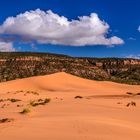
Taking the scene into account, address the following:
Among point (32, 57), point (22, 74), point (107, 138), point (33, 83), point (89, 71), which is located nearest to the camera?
point (107, 138)

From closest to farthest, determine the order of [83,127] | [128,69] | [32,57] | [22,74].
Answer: [83,127] → [22,74] → [32,57] → [128,69]

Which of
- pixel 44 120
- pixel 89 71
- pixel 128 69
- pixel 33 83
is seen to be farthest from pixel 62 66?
pixel 44 120

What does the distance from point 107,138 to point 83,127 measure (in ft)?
5.75

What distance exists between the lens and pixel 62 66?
96.2 m

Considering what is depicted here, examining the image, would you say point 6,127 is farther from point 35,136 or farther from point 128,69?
point 128,69

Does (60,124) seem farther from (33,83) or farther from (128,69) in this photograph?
(128,69)

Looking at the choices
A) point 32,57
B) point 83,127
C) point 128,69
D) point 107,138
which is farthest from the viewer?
point 128,69

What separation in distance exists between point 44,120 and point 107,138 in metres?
3.67

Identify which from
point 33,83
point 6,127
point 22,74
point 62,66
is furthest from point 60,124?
point 62,66

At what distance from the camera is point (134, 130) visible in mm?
11297

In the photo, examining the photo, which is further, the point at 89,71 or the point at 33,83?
the point at 89,71

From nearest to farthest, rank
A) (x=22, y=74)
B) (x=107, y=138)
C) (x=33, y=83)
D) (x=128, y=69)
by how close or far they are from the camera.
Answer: (x=107, y=138) → (x=33, y=83) → (x=22, y=74) → (x=128, y=69)

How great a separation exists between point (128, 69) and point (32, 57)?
93.0 ft

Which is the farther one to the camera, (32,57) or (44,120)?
(32,57)
